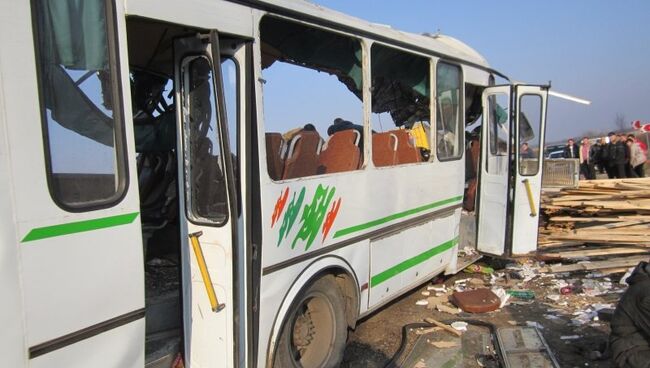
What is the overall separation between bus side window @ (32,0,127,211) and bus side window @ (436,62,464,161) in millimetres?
3863

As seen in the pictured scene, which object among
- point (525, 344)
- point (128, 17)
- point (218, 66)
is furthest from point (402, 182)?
point (128, 17)

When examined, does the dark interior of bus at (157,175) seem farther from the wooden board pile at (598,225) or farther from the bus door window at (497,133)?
the wooden board pile at (598,225)

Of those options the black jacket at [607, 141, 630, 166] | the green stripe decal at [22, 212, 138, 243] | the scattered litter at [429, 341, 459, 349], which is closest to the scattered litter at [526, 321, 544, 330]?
the scattered litter at [429, 341, 459, 349]

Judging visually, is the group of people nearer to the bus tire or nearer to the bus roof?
the bus roof

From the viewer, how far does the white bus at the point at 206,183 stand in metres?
2.15

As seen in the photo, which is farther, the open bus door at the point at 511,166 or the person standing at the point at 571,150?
the person standing at the point at 571,150

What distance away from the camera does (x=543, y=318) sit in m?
5.66

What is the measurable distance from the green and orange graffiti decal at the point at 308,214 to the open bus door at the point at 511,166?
11.1 ft

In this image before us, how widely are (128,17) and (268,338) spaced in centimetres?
209

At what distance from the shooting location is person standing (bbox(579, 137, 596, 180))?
16375 millimetres

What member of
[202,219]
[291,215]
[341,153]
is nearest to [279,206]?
[291,215]

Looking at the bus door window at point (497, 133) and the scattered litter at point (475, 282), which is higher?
the bus door window at point (497, 133)

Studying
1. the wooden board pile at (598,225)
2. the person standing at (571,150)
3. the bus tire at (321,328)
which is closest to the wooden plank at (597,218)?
the wooden board pile at (598,225)

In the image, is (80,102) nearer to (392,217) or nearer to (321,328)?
(321,328)
